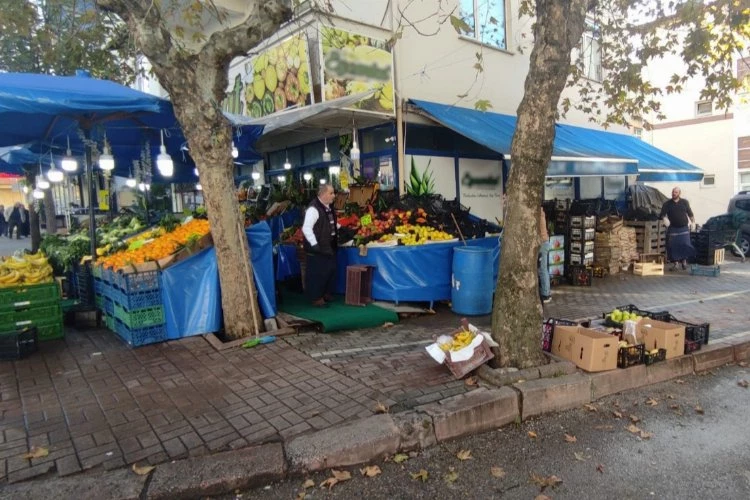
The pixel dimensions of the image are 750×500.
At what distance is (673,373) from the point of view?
4.98 meters

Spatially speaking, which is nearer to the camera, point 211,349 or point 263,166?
point 211,349

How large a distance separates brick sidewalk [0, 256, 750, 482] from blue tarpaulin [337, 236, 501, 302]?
63cm

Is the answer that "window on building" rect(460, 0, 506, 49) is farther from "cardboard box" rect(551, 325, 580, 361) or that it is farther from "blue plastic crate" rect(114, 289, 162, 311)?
"blue plastic crate" rect(114, 289, 162, 311)

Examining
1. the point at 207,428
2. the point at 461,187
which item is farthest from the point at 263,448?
the point at 461,187

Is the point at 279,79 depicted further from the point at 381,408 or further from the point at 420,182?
the point at 381,408

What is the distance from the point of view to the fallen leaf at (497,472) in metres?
3.21

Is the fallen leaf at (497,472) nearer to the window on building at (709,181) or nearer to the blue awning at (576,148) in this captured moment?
the blue awning at (576,148)

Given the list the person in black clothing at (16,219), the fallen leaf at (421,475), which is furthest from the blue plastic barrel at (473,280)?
the person in black clothing at (16,219)

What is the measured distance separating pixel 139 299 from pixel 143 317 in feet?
0.73

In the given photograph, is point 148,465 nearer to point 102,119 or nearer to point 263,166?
point 102,119

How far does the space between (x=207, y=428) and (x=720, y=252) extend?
41.5 feet

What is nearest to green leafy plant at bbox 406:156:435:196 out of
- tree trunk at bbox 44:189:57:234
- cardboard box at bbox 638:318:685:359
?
cardboard box at bbox 638:318:685:359

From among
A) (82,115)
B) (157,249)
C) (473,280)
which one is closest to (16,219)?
(82,115)

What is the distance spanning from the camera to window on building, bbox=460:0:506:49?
10664mm
